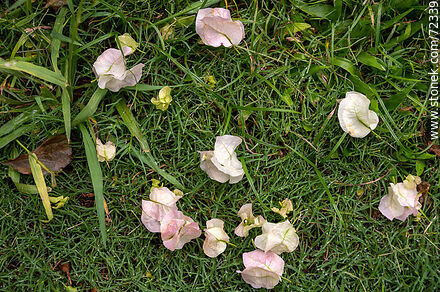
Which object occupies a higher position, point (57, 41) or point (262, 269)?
point (57, 41)

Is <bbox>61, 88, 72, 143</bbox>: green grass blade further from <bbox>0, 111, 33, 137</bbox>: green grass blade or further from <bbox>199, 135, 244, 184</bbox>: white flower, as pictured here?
<bbox>199, 135, 244, 184</bbox>: white flower

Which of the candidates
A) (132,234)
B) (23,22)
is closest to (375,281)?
(132,234)

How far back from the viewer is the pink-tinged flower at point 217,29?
4.77 feet

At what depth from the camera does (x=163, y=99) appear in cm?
148

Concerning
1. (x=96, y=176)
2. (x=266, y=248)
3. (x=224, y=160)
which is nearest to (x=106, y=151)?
(x=96, y=176)

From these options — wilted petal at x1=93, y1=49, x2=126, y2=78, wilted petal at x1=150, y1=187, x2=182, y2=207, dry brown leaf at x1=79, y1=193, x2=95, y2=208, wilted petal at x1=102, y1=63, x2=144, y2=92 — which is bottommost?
dry brown leaf at x1=79, y1=193, x2=95, y2=208

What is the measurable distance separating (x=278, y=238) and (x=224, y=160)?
336mm

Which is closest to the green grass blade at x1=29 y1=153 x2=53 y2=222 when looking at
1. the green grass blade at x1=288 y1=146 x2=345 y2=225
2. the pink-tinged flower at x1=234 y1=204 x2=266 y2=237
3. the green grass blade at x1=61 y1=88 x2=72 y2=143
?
the green grass blade at x1=61 y1=88 x2=72 y2=143

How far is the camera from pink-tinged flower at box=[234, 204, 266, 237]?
1465mm

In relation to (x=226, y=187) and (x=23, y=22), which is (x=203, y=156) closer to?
(x=226, y=187)

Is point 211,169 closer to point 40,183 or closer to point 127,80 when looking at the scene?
point 127,80

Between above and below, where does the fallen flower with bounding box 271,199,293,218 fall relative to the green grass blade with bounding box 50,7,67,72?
below

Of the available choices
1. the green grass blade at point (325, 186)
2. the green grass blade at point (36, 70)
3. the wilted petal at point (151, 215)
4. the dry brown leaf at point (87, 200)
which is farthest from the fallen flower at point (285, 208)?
the green grass blade at point (36, 70)

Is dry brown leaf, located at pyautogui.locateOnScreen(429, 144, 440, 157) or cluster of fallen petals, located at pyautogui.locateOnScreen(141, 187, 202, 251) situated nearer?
cluster of fallen petals, located at pyautogui.locateOnScreen(141, 187, 202, 251)
